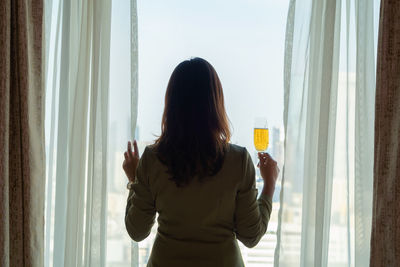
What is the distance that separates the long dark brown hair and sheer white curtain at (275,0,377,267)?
0.55 meters

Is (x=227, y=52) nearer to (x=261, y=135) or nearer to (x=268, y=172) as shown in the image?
(x=261, y=135)

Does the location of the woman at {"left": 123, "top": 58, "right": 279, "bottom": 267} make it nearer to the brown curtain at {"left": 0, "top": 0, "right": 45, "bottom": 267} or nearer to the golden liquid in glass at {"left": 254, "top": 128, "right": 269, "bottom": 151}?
the golden liquid in glass at {"left": 254, "top": 128, "right": 269, "bottom": 151}

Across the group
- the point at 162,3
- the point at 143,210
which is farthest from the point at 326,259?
the point at 162,3

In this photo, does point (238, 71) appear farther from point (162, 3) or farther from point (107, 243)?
point (107, 243)

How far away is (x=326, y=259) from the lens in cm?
189

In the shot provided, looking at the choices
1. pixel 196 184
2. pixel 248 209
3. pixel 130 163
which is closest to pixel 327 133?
pixel 248 209

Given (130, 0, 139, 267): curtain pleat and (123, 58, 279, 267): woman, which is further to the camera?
(130, 0, 139, 267): curtain pleat

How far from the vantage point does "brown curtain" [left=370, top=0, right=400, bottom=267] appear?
5.45ft

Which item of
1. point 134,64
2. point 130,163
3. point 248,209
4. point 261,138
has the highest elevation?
point 134,64

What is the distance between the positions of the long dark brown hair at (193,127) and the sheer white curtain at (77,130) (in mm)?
632

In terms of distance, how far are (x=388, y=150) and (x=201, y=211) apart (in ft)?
2.66

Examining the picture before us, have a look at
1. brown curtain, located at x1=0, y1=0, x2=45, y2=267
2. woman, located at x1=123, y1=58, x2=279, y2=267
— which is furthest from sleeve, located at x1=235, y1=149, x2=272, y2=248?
brown curtain, located at x1=0, y1=0, x2=45, y2=267

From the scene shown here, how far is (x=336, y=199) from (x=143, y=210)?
36.1 inches

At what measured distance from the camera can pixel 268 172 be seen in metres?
1.69
